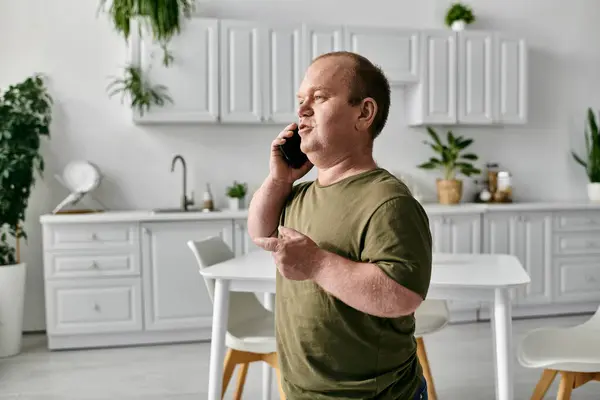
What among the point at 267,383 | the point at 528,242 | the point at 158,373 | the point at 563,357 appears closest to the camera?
the point at 563,357

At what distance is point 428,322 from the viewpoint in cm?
244

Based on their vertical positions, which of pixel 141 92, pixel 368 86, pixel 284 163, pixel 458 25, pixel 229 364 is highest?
pixel 458 25

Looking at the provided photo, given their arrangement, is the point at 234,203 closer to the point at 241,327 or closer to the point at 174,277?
the point at 174,277

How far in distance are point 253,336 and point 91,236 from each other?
1940 millimetres

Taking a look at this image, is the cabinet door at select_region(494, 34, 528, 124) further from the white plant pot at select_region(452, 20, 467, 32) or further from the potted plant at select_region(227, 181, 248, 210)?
the potted plant at select_region(227, 181, 248, 210)

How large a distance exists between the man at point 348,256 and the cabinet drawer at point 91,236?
304 centimetres

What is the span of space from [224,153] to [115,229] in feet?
3.58

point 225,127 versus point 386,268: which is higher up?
point 225,127

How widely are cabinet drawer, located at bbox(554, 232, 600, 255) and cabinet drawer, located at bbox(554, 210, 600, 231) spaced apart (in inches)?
1.8

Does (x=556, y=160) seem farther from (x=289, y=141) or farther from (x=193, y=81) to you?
(x=289, y=141)

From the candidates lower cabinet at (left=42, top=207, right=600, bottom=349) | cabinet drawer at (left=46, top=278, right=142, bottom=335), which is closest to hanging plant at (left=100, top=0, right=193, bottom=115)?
lower cabinet at (left=42, top=207, right=600, bottom=349)

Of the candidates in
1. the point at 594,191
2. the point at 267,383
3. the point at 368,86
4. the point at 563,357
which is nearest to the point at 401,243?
the point at 368,86

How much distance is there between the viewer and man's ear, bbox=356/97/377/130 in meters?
0.89

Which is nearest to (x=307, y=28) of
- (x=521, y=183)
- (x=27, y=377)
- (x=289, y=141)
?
(x=521, y=183)
